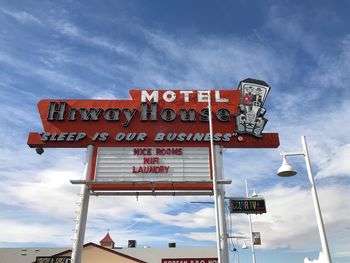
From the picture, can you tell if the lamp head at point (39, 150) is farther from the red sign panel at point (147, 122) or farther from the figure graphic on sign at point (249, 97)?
the figure graphic on sign at point (249, 97)

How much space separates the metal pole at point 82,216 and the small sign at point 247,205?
6.70 metres

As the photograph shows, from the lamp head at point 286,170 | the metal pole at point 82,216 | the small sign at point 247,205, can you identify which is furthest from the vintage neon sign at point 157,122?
the lamp head at point 286,170

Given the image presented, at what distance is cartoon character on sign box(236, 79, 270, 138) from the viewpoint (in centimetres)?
1672

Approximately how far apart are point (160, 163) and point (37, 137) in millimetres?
6376

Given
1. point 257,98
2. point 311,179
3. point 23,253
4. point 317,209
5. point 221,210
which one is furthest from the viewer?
point 23,253

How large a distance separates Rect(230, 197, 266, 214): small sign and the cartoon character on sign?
3647 mm

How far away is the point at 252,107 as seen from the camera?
677 inches

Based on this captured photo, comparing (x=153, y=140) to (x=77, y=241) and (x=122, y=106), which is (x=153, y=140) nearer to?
(x=122, y=106)

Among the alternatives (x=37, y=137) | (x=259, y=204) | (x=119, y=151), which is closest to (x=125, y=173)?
(x=119, y=151)

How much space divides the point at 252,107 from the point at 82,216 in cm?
998

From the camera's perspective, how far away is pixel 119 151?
16.3 meters

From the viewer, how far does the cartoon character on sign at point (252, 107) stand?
1672 centimetres

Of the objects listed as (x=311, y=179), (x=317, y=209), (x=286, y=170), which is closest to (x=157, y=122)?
(x=286, y=170)

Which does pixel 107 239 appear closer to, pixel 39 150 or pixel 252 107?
pixel 39 150
